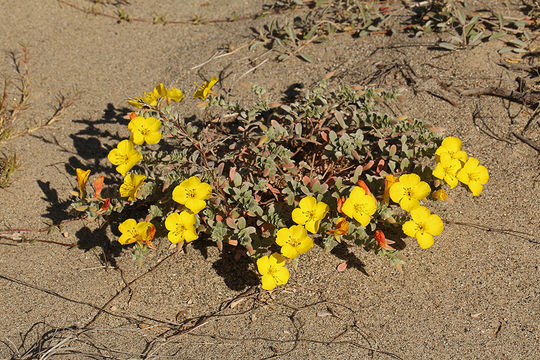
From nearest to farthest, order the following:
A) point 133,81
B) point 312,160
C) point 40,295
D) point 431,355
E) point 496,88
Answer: point 431,355, point 40,295, point 312,160, point 496,88, point 133,81

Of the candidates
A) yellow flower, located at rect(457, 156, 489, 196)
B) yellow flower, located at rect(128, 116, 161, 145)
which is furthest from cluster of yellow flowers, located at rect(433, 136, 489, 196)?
yellow flower, located at rect(128, 116, 161, 145)

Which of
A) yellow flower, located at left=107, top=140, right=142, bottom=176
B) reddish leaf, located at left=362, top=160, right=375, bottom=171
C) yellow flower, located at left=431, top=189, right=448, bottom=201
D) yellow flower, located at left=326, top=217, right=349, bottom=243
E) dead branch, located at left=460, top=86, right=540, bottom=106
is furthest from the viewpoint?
dead branch, located at left=460, top=86, right=540, bottom=106

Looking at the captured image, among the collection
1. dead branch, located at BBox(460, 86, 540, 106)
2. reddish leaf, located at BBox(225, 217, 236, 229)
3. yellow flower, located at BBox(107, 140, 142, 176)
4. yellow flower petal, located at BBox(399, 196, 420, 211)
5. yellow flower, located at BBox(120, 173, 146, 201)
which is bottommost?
reddish leaf, located at BBox(225, 217, 236, 229)

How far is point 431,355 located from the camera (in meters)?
2.20

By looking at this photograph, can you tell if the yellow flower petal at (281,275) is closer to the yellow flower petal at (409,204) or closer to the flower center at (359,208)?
the flower center at (359,208)

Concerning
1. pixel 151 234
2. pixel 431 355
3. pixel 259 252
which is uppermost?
pixel 151 234

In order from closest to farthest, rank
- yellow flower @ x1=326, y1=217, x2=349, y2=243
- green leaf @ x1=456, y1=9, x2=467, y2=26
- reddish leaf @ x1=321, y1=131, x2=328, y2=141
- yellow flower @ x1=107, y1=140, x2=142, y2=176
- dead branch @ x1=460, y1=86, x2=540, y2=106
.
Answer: yellow flower @ x1=326, y1=217, x2=349, y2=243, yellow flower @ x1=107, y1=140, x2=142, y2=176, reddish leaf @ x1=321, y1=131, x2=328, y2=141, dead branch @ x1=460, y1=86, x2=540, y2=106, green leaf @ x1=456, y1=9, x2=467, y2=26

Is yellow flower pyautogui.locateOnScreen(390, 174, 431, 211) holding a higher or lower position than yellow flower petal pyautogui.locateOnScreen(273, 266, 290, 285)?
higher

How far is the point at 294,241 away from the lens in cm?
231

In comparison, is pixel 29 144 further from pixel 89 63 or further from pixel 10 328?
pixel 10 328

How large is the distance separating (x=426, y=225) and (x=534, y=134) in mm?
1147

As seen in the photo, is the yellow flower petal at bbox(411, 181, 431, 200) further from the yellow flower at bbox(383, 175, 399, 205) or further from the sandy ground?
the sandy ground

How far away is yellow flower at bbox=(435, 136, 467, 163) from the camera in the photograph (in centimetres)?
238

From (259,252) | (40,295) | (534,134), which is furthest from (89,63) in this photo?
(534,134)
